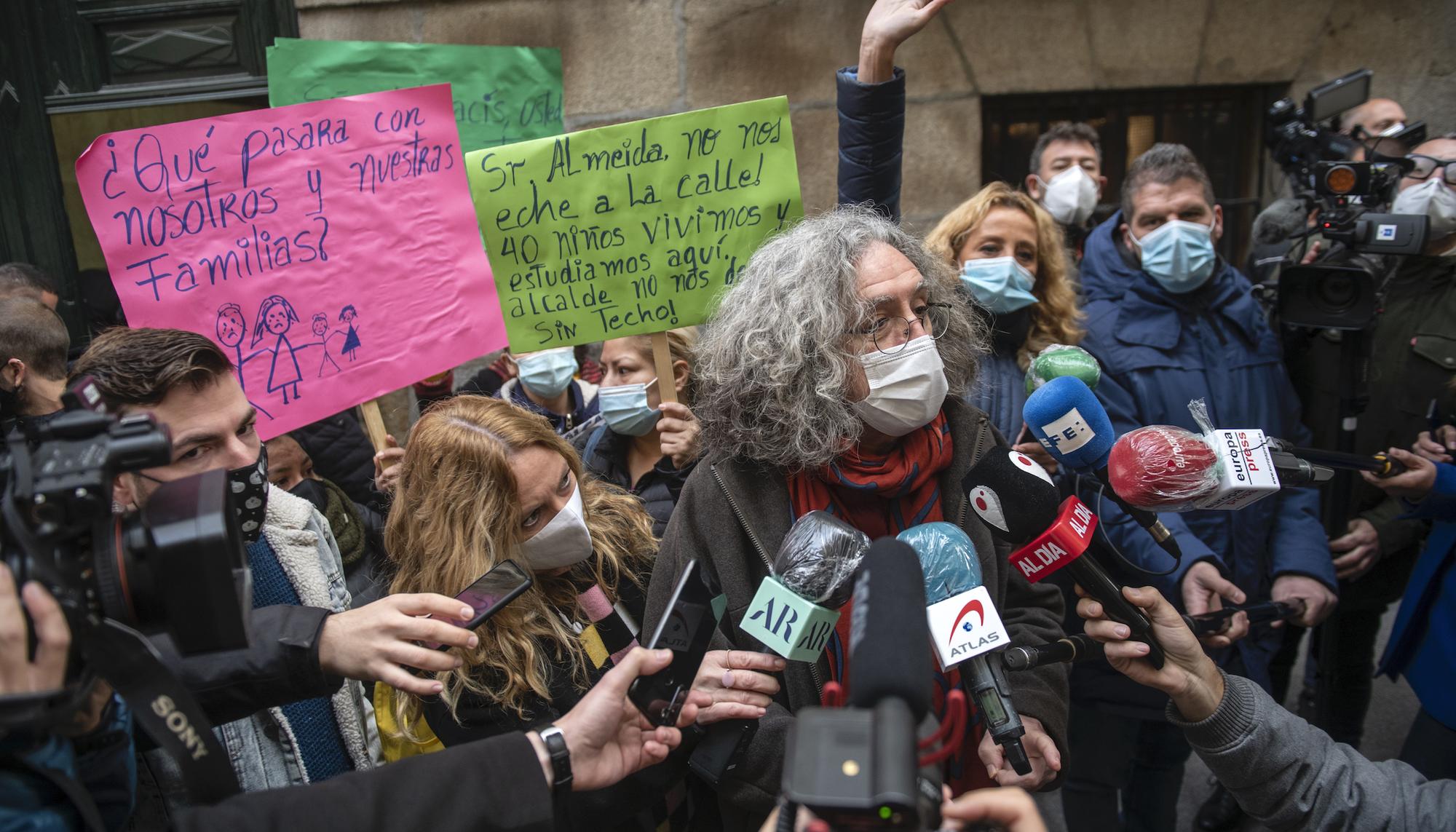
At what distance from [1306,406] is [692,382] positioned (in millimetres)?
2164

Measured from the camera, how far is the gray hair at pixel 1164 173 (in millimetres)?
3414

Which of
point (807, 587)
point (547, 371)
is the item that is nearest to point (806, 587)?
point (807, 587)

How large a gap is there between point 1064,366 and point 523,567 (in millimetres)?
1460

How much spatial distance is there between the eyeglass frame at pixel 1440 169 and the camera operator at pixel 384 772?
311 centimetres

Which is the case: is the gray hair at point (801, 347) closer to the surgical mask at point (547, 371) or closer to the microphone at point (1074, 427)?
the microphone at point (1074, 427)

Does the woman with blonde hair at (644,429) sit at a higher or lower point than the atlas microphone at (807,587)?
lower

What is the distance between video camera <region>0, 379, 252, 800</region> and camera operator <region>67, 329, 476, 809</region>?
0.37m

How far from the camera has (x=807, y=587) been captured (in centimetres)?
160

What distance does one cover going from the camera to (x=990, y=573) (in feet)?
6.56

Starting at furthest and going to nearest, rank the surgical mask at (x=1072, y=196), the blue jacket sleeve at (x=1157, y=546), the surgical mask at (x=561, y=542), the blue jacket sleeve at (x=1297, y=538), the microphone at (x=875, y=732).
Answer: the surgical mask at (x=1072, y=196), the blue jacket sleeve at (x=1297, y=538), the blue jacket sleeve at (x=1157, y=546), the surgical mask at (x=561, y=542), the microphone at (x=875, y=732)

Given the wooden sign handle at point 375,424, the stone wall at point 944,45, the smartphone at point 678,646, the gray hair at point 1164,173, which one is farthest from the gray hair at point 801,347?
the stone wall at point 944,45

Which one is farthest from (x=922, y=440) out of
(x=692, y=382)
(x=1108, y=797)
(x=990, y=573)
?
(x=1108, y=797)

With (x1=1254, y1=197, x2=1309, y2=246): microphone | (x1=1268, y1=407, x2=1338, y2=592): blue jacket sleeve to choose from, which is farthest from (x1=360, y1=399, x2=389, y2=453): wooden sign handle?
(x1=1254, y1=197, x2=1309, y2=246): microphone

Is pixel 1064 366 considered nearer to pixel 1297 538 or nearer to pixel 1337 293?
pixel 1297 538
